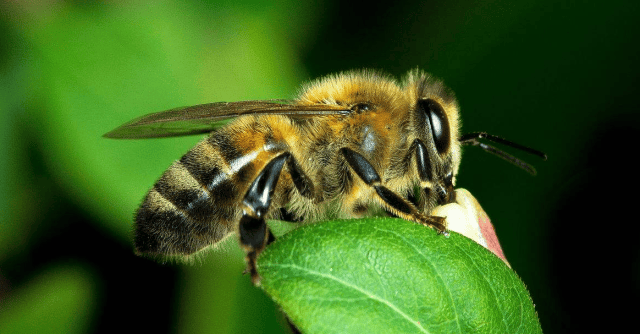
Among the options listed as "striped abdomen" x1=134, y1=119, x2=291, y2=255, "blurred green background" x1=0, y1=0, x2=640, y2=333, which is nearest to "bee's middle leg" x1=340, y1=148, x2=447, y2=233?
"striped abdomen" x1=134, y1=119, x2=291, y2=255

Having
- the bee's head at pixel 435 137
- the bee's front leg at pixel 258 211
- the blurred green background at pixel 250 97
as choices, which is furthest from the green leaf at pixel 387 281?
the blurred green background at pixel 250 97

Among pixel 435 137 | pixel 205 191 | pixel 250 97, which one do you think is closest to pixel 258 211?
pixel 205 191

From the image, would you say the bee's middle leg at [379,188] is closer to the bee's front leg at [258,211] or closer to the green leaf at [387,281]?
the bee's front leg at [258,211]

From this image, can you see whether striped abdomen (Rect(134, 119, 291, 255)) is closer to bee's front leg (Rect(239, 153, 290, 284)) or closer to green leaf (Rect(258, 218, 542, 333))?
bee's front leg (Rect(239, 153, 290, 284))

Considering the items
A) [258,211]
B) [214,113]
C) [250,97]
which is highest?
[214,113]

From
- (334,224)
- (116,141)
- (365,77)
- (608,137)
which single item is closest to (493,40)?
(608,137)

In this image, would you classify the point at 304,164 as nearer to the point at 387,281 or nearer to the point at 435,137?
the point at 435,137

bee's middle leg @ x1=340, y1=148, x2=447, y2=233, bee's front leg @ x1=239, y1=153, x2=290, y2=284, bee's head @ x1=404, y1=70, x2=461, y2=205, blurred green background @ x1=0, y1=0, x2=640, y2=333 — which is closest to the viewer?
bee's front leg @ x1=239, y1=153, x2=290, y2=284
